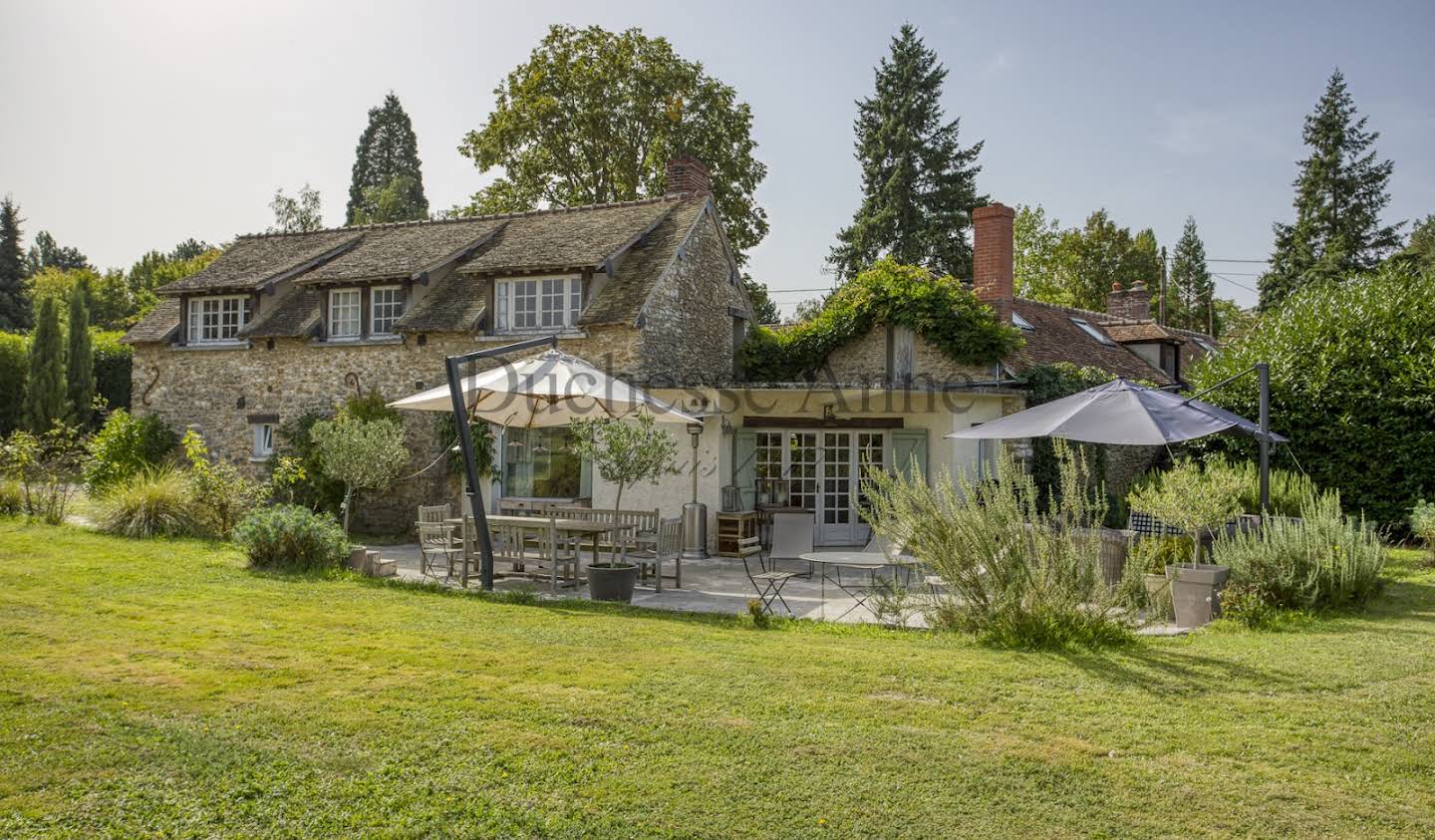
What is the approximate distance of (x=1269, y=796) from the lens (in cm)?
437

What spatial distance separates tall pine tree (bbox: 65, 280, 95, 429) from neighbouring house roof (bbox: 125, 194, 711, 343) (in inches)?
388

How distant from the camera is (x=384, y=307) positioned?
18562 mm

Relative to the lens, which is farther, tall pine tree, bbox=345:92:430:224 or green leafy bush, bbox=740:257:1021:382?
A: tall pine tree, bbox=345:92:430:224

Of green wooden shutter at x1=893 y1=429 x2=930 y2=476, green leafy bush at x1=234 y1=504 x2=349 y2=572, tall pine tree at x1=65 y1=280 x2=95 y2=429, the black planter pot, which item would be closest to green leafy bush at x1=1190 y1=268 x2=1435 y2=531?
green wooden shutter at x1=893 y1=429 x2=930 y2=476

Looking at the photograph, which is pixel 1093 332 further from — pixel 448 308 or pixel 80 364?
pixel 80 364

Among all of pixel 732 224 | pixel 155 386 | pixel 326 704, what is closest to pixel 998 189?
pixel 732 224

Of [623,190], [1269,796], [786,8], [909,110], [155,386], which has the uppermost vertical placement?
[909,110]

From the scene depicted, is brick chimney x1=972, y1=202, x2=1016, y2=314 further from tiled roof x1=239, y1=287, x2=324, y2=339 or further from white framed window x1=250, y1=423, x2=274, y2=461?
white framed window x1=250, y1=423, x2=274, y2=461

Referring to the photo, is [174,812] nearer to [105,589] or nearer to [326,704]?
[326,704]

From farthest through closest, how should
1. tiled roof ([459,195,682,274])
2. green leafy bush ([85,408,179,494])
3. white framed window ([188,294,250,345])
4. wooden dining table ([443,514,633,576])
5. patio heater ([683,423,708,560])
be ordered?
1. white framed window ([188,294,250,345])
2. green leafy bush ([85,408,179,494])
3. tiled roof ([459,195,682,274])
4. patio heater ([683,423,708,560])
5. wooden dining table ([443,514,633,576])

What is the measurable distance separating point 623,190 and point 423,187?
20.5m

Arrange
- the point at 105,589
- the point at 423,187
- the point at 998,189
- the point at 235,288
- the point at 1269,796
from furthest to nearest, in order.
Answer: the point at 423,187, the point at 998,189, the point at 235,288, the point at 105,589, the point at 1269,796

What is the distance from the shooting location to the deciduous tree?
27.8 m

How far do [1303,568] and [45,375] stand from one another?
3194 cm
